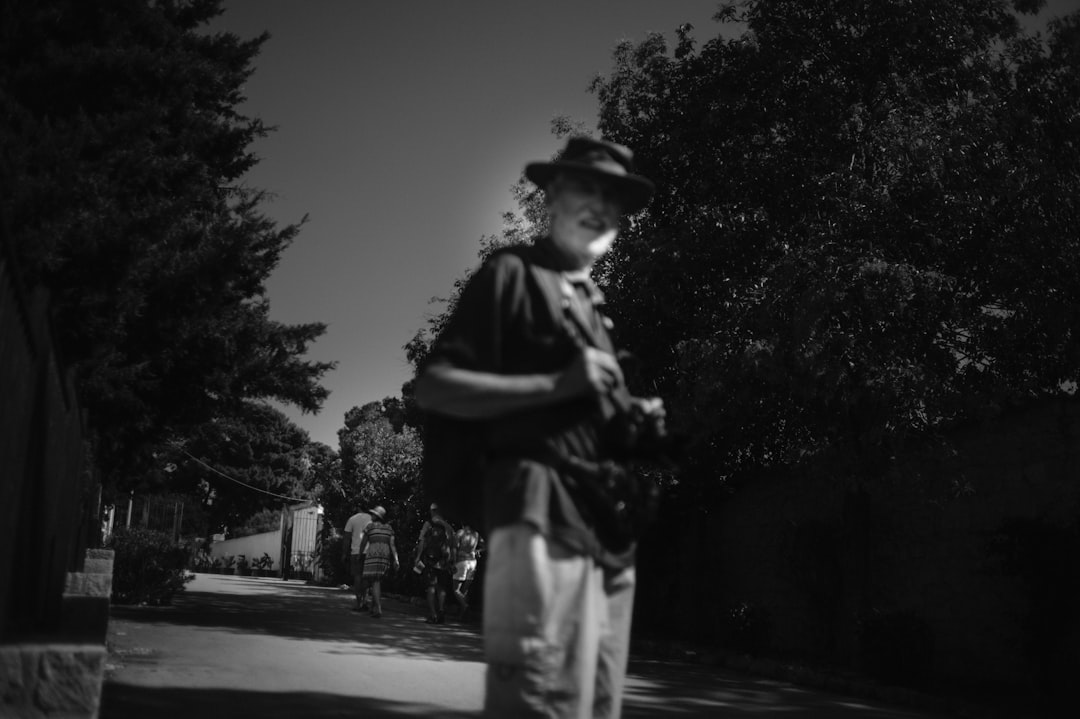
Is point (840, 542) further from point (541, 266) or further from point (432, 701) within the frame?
point (541, 266)

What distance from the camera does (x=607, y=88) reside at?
17.0 meters

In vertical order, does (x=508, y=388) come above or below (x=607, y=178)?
below

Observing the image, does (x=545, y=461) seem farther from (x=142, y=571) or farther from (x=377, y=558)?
(x=142, y=571)

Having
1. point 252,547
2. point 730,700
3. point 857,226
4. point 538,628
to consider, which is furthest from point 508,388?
point 252,547

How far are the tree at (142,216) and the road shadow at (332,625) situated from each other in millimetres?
2343

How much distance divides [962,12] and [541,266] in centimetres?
1346

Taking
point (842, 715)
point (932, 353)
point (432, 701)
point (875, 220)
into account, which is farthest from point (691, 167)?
point (432, 701)

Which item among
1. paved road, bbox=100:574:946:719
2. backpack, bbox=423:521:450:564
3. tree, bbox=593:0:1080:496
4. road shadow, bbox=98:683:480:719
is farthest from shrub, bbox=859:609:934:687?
backpack, bbox=423:521:450:564

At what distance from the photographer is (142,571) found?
16516mm

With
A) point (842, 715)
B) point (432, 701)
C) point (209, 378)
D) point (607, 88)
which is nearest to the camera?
point (432, 701)

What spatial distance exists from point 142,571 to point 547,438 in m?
15.7

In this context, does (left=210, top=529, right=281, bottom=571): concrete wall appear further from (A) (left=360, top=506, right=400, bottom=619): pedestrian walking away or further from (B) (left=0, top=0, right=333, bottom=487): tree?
(B) (left=0, top=0, right=333, bottom=487): tree

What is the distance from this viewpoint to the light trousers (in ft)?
7.29

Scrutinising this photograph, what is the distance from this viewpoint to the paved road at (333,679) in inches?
281
